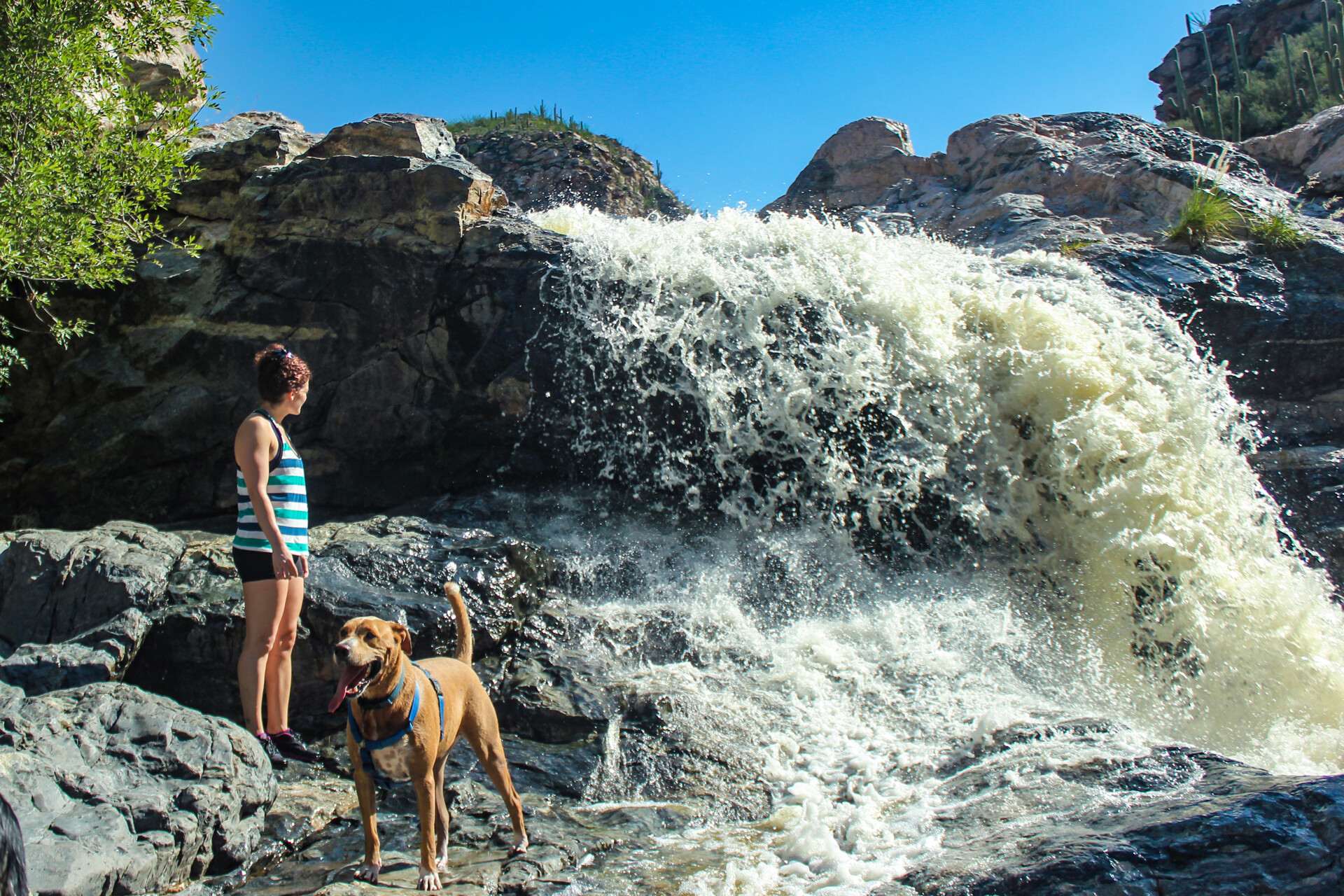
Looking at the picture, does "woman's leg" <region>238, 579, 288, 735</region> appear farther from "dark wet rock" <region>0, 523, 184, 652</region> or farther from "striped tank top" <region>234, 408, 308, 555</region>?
"dark wet rock" <region>0, 523, 184, 652</region>

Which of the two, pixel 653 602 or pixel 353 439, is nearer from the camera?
pixel 653 602

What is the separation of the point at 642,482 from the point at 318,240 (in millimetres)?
3809

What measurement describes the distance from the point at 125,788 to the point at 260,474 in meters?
1.35

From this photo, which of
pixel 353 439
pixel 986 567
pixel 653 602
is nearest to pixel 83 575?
pixel 353 439

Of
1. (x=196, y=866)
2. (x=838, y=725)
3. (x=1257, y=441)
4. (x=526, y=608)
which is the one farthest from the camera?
(x=1257, y=441)

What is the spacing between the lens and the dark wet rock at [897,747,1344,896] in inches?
97.1

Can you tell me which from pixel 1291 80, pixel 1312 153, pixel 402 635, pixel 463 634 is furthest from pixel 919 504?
pixel 1291 80

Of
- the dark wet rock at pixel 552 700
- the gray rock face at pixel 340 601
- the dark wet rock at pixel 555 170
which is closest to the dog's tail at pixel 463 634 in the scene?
the dark wet rock at pixel 552 700

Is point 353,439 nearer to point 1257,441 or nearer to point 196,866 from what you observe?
point 196,866

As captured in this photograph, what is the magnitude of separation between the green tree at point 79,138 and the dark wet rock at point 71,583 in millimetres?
2299

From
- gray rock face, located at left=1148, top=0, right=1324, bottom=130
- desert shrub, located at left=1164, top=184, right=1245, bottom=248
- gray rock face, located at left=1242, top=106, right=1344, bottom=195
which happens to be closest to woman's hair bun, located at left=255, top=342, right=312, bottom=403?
desert shrub, located at left=1164, top=184, right=1245, bottom=248

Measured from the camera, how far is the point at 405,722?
2.79 m

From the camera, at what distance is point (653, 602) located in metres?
5.82

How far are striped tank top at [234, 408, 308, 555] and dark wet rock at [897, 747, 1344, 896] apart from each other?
117 inches
